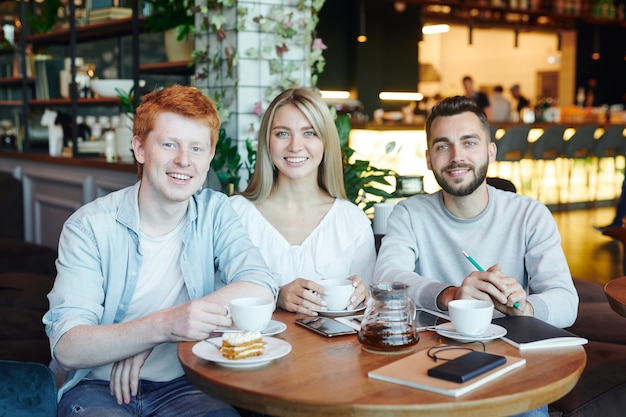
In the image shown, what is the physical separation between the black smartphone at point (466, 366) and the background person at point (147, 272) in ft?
1.79

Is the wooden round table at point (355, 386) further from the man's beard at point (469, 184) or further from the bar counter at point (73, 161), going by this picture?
the bar counter at point (73, 161)

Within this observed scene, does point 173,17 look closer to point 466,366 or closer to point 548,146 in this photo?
point 466,366

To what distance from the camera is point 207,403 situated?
6.13 feet

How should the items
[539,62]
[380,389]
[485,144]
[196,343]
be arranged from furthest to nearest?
[539,62] → [485,144] → [196,343] → [380,389]

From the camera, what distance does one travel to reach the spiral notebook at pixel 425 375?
4.38ft

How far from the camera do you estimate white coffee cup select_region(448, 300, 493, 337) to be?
1612mm

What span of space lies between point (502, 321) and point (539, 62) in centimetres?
1394

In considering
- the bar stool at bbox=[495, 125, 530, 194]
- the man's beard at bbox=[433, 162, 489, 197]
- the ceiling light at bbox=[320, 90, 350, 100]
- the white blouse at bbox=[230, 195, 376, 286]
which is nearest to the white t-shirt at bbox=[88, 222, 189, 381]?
the white blouse at bbox=[230, 195, 376, 286]

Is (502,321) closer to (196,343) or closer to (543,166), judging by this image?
(196,343)

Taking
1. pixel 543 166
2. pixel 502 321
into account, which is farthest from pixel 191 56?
pixel 543 166

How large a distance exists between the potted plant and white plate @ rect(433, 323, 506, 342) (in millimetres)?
2553

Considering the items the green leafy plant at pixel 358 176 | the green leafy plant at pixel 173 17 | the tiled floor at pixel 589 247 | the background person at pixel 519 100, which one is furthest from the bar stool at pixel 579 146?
the green leafy plant at pixel 173 17

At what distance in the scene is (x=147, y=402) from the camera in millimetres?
1920

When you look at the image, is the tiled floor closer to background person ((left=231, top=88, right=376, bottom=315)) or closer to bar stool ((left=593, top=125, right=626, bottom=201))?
bar stool ((left=593, top=125, right=626, bottom=201))
